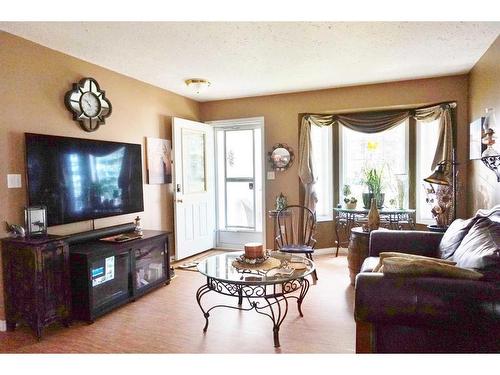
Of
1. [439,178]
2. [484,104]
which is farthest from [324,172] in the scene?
[484,104]

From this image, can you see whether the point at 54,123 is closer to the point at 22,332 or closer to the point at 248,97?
the point at 22,332

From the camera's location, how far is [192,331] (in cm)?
254

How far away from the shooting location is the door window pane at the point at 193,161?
4.54 m

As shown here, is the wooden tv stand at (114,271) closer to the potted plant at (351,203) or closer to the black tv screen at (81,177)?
the black tv screen at (81,177)

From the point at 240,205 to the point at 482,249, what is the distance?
3.62 metres

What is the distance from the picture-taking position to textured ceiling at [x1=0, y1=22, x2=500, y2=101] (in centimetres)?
255

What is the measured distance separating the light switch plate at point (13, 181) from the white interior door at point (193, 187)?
1.87 meters

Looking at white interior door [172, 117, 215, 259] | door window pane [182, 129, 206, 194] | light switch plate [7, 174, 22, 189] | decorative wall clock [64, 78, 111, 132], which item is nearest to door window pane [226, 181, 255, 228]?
white interior door [172, 117, 215, 259]

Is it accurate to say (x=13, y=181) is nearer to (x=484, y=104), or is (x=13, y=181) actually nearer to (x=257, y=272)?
(x=257, y=272)

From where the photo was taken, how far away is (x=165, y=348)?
7.50 ft

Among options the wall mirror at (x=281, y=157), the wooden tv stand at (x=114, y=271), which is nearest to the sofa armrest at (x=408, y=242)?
the wall mirror at (x=281, y=157)

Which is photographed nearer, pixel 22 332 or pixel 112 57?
pixel 22 332

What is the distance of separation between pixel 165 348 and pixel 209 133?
334 centimetres
